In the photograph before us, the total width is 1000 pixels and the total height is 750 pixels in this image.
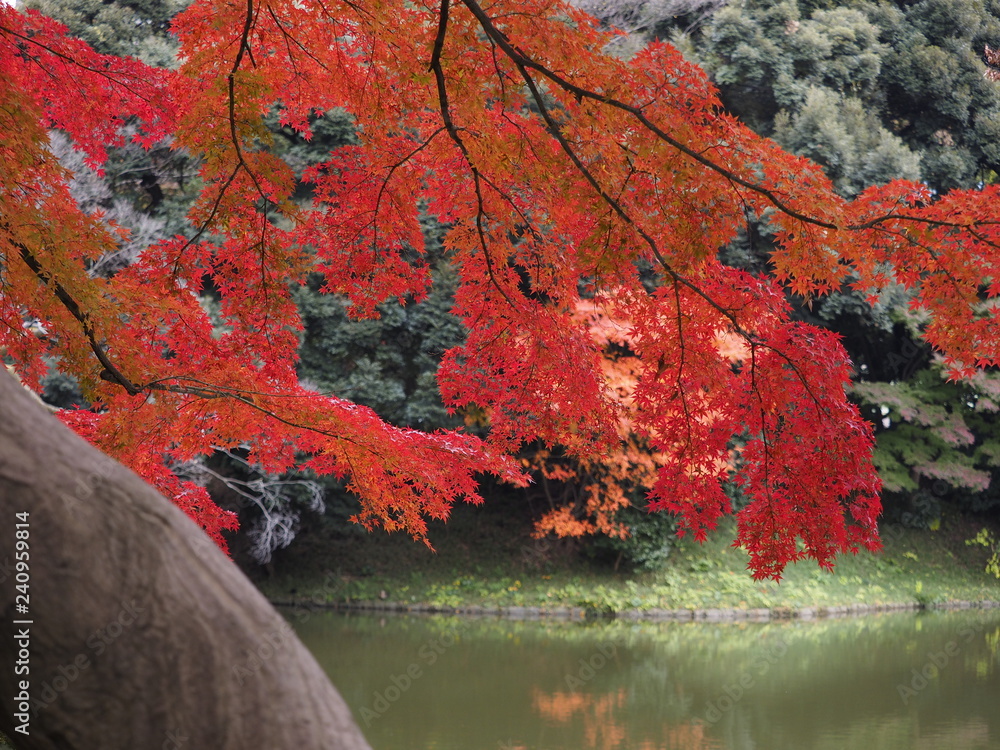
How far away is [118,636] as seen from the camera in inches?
41.5

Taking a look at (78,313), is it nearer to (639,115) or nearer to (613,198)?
(613,198)

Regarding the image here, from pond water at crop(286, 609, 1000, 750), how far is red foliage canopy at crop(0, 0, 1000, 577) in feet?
8.56

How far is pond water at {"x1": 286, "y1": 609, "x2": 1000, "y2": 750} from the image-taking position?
612cm

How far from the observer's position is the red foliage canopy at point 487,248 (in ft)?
9.84

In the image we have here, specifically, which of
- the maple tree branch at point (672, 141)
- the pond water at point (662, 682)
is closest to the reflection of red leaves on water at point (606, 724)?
the pond water at point (662, 682)

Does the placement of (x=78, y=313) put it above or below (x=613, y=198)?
below

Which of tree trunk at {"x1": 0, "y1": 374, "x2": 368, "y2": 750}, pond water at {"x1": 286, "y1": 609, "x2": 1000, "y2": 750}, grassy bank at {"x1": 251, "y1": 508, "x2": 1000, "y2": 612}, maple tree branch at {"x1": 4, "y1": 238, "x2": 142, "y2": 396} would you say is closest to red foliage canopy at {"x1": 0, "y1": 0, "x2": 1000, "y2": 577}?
maple tree branch at {"x1": 4, "y1": 238, "x2": 142, "y2": 396}

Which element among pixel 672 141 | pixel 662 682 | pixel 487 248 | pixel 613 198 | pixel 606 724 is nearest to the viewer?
pixel 672 141

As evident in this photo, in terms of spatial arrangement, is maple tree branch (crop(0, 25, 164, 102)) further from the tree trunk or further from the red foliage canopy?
the tree trunk

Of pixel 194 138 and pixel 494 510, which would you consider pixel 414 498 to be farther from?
pixel 494 510

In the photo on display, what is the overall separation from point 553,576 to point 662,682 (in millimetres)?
4056

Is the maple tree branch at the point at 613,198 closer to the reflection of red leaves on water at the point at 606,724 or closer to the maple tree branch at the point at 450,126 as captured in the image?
the maple tree branch at the point at 450,126

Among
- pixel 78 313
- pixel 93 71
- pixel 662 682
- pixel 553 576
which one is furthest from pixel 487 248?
pixel 553 576

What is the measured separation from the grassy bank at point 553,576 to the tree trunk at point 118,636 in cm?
1026
